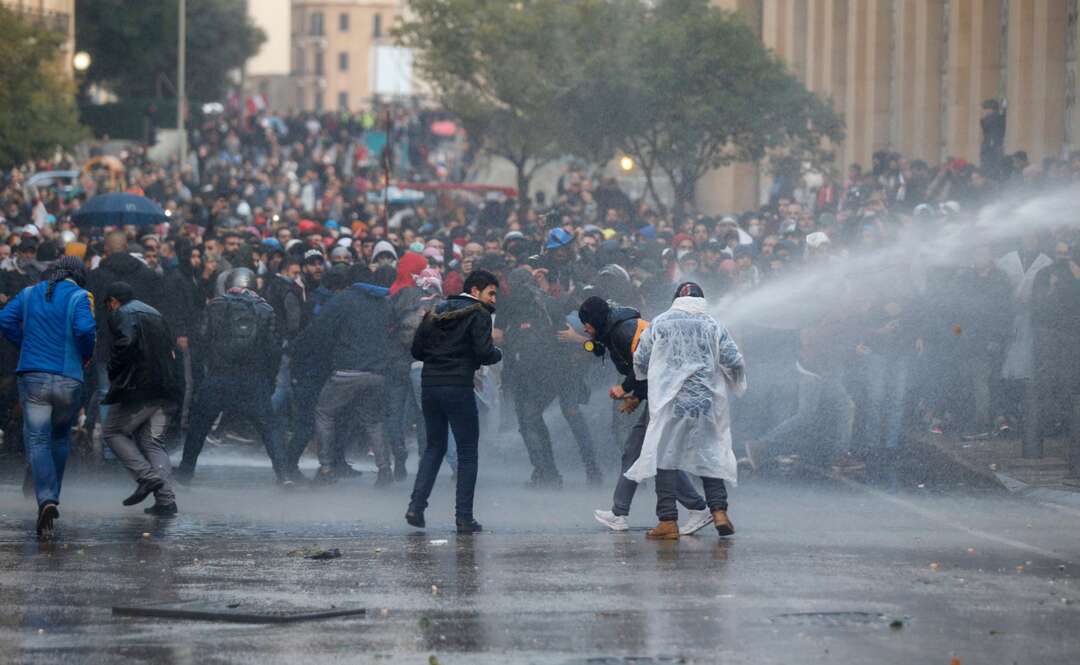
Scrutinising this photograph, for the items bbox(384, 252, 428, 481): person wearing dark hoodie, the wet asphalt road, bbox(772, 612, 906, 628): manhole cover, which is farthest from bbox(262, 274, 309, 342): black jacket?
bbox(772, 612, 906, 628): manhole cover

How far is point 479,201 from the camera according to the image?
148 ft

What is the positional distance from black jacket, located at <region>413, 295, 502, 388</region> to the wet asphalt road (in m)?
0.92

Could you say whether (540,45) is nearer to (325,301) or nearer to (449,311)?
(325,301)

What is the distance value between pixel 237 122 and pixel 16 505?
5852 centimetres

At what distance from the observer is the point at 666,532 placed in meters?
12.3

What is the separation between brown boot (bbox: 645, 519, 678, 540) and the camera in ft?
40.4

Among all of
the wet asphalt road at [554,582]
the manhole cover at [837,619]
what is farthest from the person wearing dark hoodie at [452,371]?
the manhole cover at [837,619]

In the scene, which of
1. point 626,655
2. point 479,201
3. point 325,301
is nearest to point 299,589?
point 626,655

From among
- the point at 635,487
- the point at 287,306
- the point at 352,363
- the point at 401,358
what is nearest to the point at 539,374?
the point at 401,358

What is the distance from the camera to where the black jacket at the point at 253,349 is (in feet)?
51.2

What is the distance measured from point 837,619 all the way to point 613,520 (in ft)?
12.4

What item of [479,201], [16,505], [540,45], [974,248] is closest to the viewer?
[16,505]

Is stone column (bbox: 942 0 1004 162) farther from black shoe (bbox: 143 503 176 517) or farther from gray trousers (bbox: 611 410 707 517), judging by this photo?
black shoe (bbox: 143 503 176 517)

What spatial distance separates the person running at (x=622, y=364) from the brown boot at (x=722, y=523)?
401 millimetres
